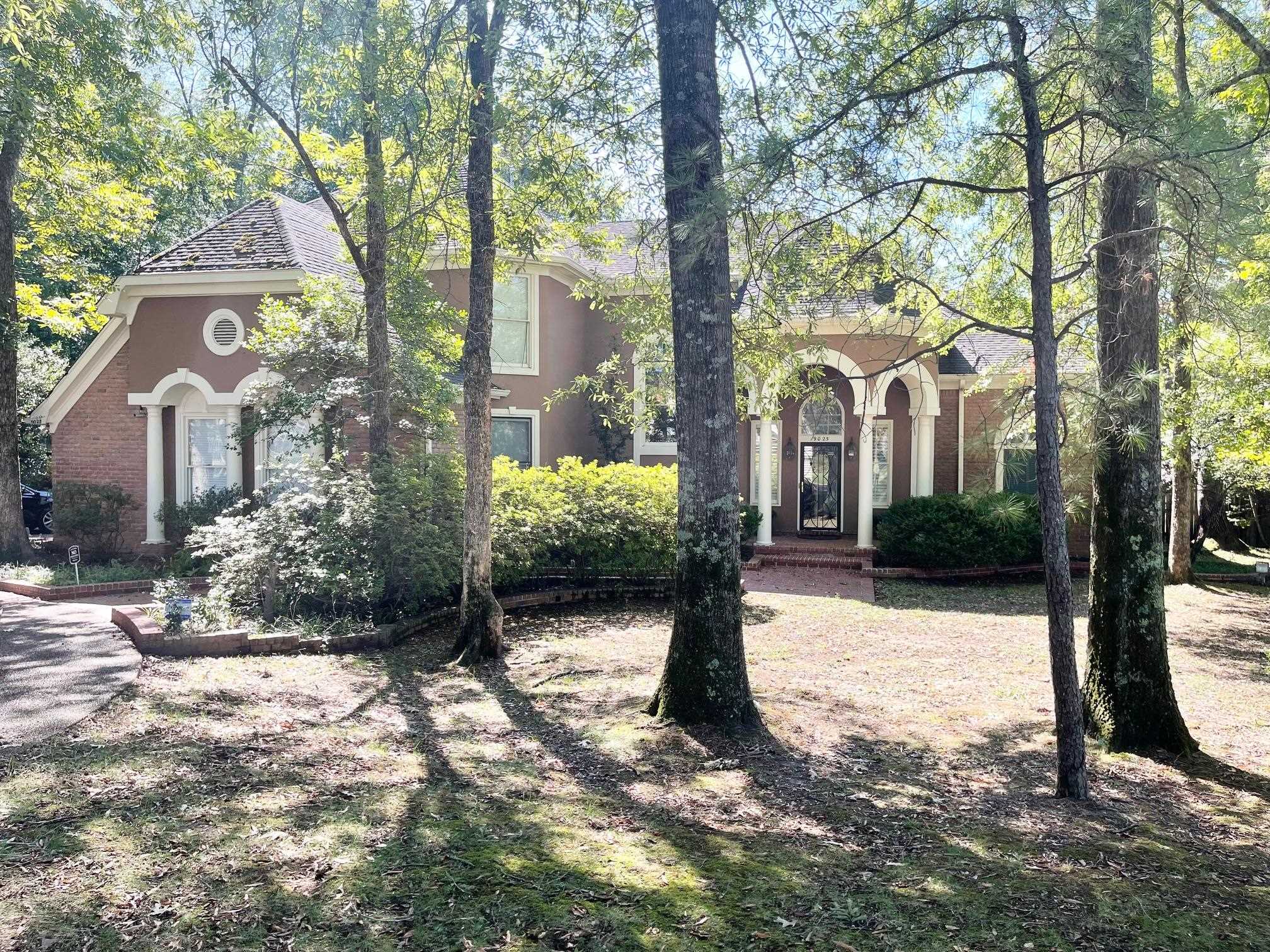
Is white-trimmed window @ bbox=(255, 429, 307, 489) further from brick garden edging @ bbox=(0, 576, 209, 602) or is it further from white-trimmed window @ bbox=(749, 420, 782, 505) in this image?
white-trimmed window @ bbox=(749, 420, 782, 505)

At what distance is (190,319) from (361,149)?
641 cm

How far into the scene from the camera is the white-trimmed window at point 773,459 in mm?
19516

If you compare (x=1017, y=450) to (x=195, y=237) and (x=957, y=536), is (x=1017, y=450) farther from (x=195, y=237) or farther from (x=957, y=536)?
(x=195, y=237)

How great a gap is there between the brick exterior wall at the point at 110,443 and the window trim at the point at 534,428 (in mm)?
6607

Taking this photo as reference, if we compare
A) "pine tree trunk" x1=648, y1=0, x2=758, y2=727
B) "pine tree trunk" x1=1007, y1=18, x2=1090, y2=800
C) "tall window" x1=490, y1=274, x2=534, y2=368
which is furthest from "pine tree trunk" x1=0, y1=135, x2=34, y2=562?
"pine tree trunk" x1=1007, y1=18, x2=1090, y2=800

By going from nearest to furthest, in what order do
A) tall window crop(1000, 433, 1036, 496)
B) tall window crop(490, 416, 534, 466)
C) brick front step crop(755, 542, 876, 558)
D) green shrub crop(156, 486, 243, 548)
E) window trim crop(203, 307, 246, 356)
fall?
tall window crop(1000, 433, 1036, 496)
green shrub crop(156, 486, 243, 548)
window trim crop(203, 307, 246, 356)
brick front step crop(755, 542, 876, 558)
tall window crop(490, 416, 534, 466)

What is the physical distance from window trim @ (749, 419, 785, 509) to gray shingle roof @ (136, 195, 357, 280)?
8.86 meters

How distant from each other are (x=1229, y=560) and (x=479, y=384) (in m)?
17.2

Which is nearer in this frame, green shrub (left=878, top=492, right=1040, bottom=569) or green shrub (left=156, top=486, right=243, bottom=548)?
green shrub (left=156, top=486, right=243, bottom=548)

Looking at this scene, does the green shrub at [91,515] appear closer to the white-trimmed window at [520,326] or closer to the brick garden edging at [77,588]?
the brick garden edging at [77,588]

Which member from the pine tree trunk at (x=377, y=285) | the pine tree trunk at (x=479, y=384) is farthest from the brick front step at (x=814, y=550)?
the pine tree trunk at (x=479, y=384)

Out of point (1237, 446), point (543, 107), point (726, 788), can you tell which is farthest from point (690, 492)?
point (1237, 446)

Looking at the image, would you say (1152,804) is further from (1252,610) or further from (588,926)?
(1252,610)

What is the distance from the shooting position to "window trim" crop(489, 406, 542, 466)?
18141 millimetres
